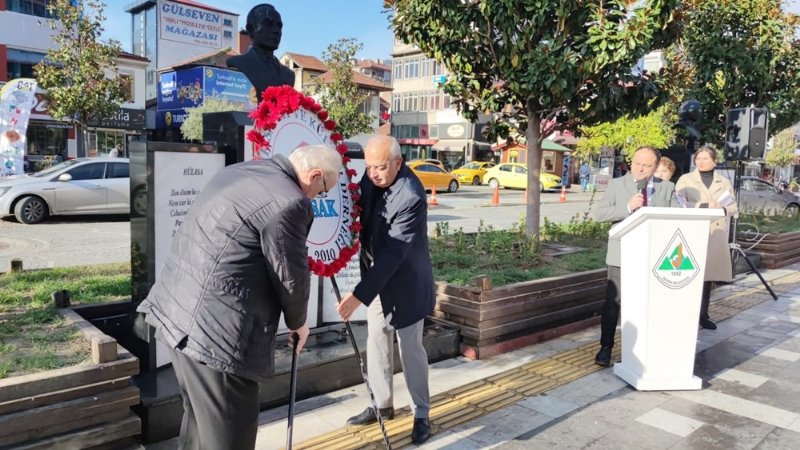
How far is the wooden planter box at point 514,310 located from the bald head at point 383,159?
191 cm

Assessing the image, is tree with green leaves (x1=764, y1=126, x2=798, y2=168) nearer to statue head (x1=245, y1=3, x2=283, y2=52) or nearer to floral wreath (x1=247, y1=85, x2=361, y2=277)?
statue head (x1=245, y1=3, x2=283, y2=52)

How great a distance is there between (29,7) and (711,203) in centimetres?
3104

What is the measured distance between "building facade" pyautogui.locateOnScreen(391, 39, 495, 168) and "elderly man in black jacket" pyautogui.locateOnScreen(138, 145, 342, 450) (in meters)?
45.1

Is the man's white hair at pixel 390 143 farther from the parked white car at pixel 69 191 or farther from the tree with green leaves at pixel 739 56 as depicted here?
the parked white car at pixel 69 191

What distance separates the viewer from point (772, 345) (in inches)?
229

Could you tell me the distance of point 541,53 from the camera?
6715 millimetres

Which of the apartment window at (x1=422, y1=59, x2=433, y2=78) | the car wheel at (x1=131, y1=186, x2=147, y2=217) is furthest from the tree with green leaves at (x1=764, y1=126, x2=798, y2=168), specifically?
the car wheel at (x1=131, y1=186, x2=147, y2=217)

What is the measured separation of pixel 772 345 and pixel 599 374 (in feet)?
7.56

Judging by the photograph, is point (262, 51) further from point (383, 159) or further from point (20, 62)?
point (20, 62)

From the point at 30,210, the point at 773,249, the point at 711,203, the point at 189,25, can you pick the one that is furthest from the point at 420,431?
the point at 189,25

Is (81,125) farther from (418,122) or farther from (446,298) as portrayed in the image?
(418,122)

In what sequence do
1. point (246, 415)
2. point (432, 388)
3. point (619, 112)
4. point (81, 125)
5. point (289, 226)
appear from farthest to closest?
1. point (81, 125)
2. point (619, 112)
3. point (432, 388)
4. point (246, 415)
5. point (289, 226)

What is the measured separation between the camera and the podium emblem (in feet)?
14.3

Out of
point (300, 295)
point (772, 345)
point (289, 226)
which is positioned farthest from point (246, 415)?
point (772, 345)
